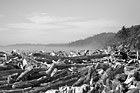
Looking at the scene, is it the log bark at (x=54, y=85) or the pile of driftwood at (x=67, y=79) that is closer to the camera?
the pile of driftwood at (x=67, y=79)

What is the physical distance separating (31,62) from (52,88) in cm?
242

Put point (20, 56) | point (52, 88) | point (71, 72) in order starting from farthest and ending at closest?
point (20, 56) < point (71, 72) < point (52, 88)

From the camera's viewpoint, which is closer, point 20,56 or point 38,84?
point 38,84

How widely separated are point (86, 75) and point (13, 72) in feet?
7.45

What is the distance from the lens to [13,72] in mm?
7617

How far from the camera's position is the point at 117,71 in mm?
7418

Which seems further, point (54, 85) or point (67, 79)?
point (67, 79)

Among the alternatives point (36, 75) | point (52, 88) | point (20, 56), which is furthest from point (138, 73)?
point (20, 56)

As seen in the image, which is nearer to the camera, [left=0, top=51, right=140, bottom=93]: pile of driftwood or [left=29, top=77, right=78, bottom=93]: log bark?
[left=0, top=51, right=140, bottom=93]: pile of driftwood

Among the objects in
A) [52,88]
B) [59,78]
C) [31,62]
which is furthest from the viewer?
[31,62]

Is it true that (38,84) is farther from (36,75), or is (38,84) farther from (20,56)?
(20,56)

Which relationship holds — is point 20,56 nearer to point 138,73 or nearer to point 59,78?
point 59,78

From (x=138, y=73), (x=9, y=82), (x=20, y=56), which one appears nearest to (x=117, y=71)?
(x=138, y=73)

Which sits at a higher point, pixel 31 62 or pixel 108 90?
pixel 31 62
